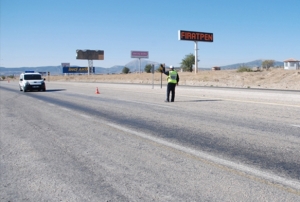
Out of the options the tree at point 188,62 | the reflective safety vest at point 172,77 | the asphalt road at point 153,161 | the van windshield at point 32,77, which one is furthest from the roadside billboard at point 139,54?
the asphalt road at point 153,161

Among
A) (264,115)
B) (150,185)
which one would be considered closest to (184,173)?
(150,185)

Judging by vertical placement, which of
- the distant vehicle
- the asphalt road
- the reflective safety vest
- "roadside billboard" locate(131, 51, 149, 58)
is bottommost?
the asphalt road

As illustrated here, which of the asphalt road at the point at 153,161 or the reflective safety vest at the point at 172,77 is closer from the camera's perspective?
the asphalt road at the point at 153,161

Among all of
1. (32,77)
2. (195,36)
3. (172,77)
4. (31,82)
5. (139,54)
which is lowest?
(31,82)

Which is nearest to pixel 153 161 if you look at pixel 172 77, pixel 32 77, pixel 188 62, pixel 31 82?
pixel 172 77

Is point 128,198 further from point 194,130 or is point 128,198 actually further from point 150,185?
point 194,130

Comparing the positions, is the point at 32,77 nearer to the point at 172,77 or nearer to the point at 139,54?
the point at 172,77

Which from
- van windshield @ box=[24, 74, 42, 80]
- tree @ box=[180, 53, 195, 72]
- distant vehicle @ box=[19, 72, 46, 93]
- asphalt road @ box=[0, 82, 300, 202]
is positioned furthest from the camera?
tree @ box=[180, 53, 195, 72]

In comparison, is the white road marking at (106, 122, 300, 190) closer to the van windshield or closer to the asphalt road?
the asphalt road

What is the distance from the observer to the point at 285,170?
16.3 feet

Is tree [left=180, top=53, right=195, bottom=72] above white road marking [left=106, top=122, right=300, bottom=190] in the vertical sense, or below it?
above

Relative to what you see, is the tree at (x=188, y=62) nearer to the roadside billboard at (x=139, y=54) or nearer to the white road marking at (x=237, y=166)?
the roadside billboard at (x=139, y=54)

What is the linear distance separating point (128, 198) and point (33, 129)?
625 cm

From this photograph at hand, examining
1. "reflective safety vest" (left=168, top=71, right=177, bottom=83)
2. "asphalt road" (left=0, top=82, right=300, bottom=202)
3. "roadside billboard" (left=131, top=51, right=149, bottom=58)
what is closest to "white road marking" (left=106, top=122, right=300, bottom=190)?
"asphalt road" (left=0, top=82, right=300, bottom=202)
